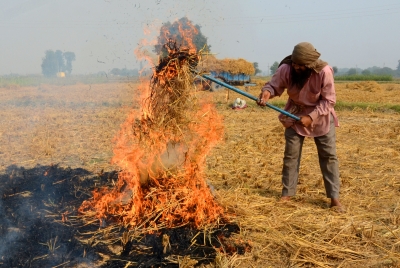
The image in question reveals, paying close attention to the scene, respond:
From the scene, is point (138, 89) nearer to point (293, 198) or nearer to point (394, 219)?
point (293, 198)

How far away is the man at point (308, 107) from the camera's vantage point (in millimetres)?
4254

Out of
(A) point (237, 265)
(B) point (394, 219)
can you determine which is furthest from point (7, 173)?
(B) point (394, 219)

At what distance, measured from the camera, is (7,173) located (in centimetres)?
607

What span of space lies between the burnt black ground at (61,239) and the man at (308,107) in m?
1.39

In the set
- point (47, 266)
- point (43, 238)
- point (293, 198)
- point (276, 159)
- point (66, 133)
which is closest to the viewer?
point (47, 266)

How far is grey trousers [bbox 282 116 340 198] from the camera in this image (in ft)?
14.9

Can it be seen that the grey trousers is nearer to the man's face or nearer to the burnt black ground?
the man's face

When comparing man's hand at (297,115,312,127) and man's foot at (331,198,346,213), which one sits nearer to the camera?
man's hand at (297,115,312,127)

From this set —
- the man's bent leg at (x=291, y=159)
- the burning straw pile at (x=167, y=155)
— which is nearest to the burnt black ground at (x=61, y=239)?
the burning straw pile at (x=167, y=155)

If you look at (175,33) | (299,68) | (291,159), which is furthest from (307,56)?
(175,33)

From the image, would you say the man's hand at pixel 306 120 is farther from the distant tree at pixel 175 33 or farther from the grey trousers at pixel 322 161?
the distant tree at pixel 175 33

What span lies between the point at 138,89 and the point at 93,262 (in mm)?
1920

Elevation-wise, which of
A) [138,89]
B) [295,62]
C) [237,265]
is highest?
[295,62]

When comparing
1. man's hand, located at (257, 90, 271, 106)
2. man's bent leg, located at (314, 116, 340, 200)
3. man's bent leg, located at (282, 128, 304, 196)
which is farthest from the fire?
man's bent leg, located at (314, 116, 340, 200)
